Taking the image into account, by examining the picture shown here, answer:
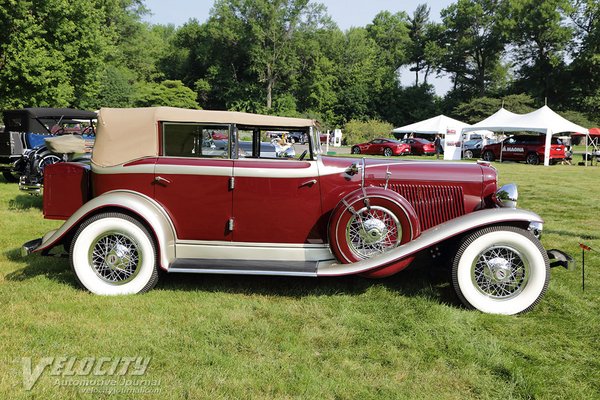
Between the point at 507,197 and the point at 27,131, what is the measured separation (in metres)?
11.9

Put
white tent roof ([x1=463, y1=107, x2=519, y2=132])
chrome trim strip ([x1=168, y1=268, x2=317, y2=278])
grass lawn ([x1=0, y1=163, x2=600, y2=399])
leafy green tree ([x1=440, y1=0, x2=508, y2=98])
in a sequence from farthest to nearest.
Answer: leafy green tree ([x1=440, y1=0, x2=508, y2=98]), white tent roof ([x1=463, y1=107, x2=519, y2=132]), chrome trim strip ([x1=168, y1=268, x2=317, y2=278]), grass lawn ([x1=0, y1=163, x2=600, y2=399])

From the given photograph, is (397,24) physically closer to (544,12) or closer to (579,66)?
(544,12)

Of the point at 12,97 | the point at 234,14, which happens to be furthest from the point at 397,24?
the point at 12,97

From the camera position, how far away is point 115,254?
4.09 meters

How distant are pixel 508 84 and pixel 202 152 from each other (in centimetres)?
6485

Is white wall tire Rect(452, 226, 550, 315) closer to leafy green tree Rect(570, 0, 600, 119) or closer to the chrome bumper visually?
the chrome bumper

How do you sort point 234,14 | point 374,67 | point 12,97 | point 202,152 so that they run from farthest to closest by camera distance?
point 374,67 → point 234,14 → point 12,97 → point 202,152

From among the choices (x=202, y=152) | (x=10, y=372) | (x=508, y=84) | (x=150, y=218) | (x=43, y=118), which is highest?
(x=508, y=84)

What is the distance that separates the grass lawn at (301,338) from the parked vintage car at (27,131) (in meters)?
7.49

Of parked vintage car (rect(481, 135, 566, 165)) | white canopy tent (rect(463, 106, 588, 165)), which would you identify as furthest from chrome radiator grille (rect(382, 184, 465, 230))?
parked vintage car (rect(481, 135, 566, 165))

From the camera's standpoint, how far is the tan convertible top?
13.9 feet

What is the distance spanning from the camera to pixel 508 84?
60.3 metres

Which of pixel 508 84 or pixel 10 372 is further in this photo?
pixel 508 84

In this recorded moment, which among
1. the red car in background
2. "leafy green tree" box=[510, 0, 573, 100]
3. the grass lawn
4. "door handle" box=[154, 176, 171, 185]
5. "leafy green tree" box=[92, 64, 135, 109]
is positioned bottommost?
the grass lawn
